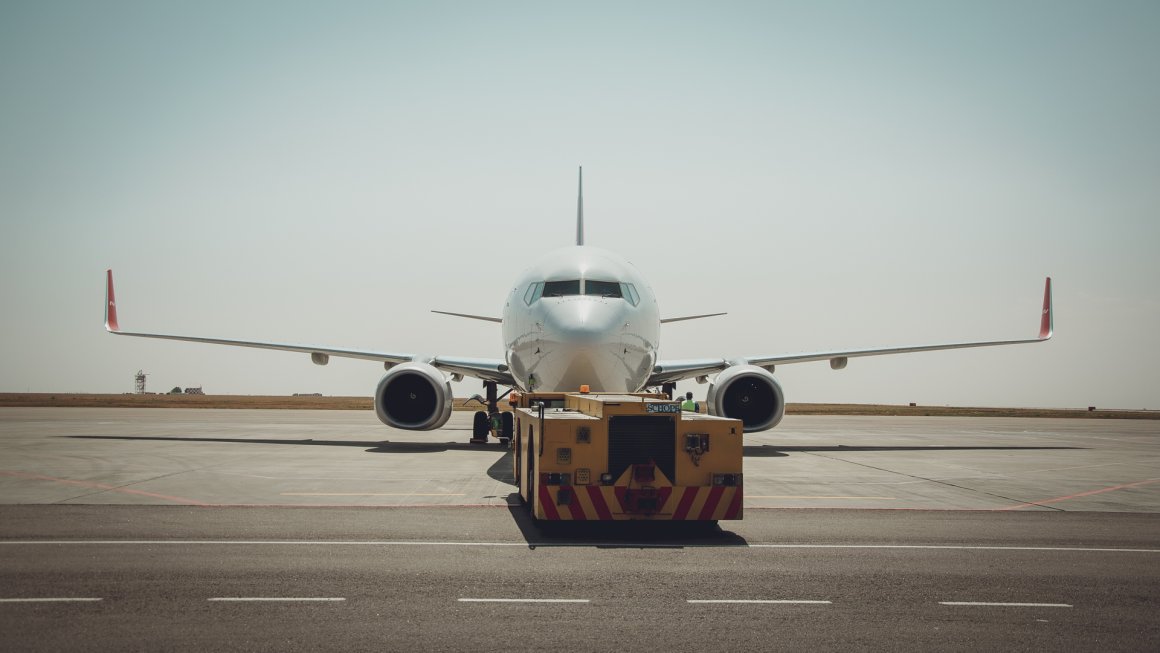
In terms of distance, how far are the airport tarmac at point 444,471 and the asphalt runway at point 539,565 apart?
5.0 inches

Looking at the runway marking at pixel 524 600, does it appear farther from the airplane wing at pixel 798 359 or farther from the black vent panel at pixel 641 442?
the airplane wing at pixel 798 359

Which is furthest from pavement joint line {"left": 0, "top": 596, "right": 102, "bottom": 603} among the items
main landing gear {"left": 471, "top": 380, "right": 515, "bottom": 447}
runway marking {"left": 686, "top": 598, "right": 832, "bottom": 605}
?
main landing gear {"left": 471, "top": 380, "right": 515, "bottom": 447}

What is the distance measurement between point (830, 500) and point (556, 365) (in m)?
5.15

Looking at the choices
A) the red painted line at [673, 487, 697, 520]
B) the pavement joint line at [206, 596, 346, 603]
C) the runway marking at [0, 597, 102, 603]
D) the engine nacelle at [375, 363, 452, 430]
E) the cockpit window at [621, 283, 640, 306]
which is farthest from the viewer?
the engine nacelle at [375, 363, 452, 430]

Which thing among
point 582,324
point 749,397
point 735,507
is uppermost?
point 582,324

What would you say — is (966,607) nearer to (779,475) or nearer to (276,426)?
(779,475)

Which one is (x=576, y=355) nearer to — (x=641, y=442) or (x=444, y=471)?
(x=444, y=471)

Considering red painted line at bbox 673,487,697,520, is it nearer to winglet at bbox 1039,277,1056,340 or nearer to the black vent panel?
the black vent panel

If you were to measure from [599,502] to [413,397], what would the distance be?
→ 1262cm

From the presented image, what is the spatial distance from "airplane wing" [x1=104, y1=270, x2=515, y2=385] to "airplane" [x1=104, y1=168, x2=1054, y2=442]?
1.2 inches

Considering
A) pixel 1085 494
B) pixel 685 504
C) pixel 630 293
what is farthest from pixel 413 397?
pixel 1085 494

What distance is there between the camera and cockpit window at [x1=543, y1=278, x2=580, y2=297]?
Result: 50.8 ft

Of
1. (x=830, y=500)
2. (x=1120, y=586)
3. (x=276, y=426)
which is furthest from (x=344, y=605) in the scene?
(x=276, y=426)

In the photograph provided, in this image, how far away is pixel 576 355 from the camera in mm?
14242
